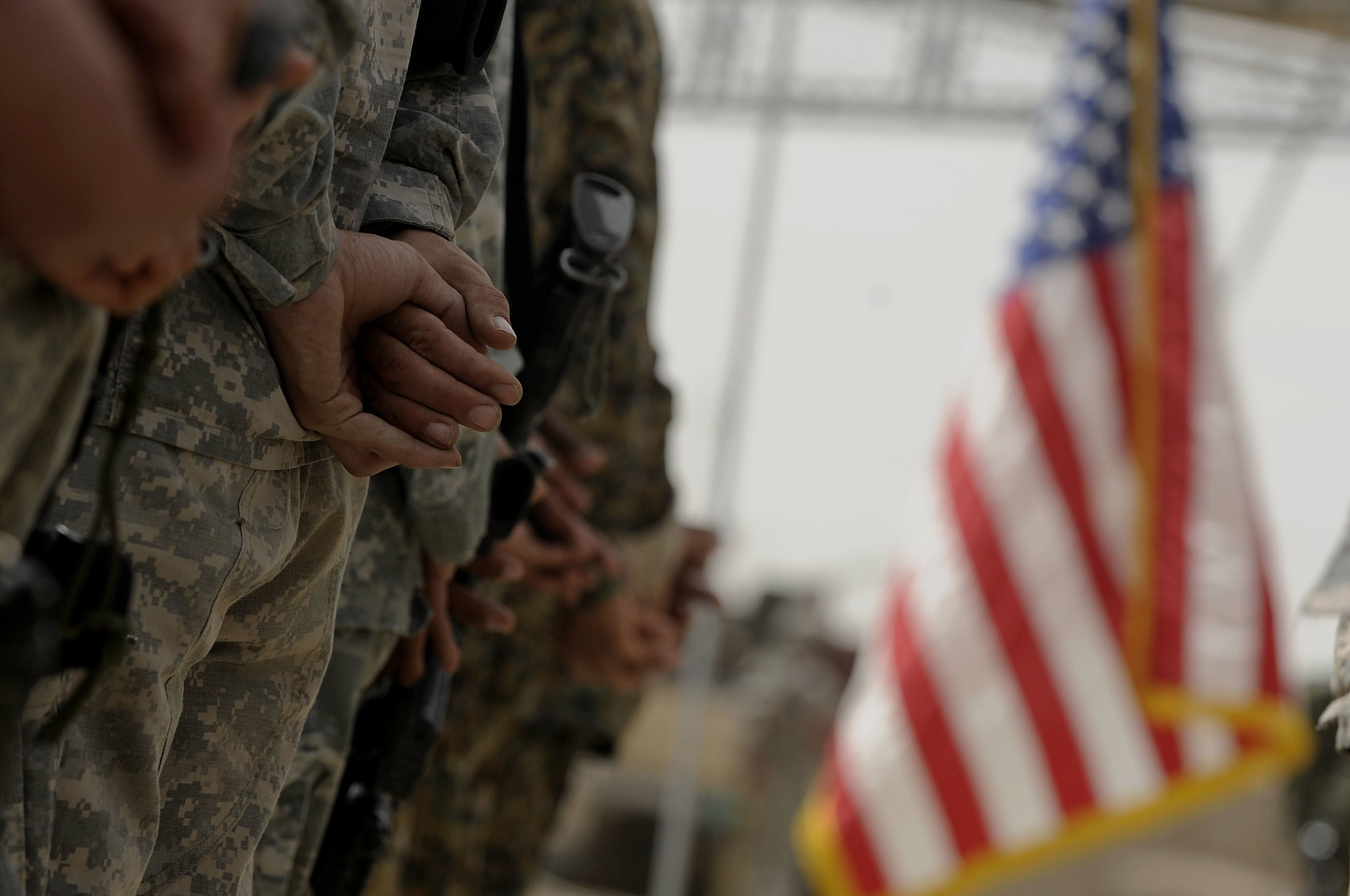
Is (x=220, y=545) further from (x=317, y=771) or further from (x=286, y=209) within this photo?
(x=317, y=771)

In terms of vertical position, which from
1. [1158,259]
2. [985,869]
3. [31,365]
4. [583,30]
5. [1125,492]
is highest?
[31,365]

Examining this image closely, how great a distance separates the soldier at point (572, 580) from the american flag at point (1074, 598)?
883 millimetres

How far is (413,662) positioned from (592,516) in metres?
0.86

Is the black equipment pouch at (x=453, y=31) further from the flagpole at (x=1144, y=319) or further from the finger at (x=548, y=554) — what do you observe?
the flagpole at (x=1144, y=319)

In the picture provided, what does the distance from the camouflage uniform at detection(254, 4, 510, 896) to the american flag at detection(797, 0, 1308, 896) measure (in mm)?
2104

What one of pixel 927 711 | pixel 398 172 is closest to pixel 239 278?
pixel 398 172

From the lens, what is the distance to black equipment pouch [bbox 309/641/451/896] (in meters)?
1.45

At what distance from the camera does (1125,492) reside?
3.34 meters

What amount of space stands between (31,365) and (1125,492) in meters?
3.04

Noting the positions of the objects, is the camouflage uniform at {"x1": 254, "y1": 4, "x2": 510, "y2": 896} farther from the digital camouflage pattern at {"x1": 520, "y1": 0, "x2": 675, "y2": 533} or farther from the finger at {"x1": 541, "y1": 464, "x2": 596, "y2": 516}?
the finger at {"x1": 541, "y1": 464, "x2": 596, "y2": 516}

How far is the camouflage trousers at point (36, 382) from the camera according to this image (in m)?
0.62

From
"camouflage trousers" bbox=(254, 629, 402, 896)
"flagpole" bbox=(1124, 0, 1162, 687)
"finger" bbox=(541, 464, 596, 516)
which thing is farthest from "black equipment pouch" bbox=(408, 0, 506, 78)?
"flagpole" bbox=(1124, 0, 1162, 687)

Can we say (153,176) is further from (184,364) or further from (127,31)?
(184,364)

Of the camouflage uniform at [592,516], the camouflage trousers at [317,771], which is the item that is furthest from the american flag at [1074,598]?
the camouflage trousers at [317,771]
